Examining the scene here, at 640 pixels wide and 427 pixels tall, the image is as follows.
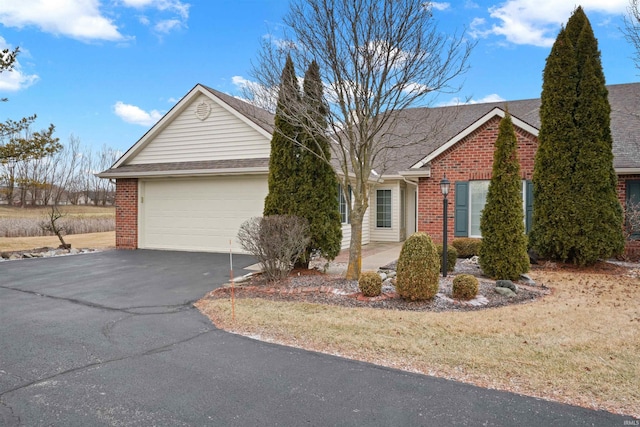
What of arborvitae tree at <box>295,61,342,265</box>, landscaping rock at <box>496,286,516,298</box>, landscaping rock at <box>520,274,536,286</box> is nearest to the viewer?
landscaping rock at <box>496,286,516,298</box>

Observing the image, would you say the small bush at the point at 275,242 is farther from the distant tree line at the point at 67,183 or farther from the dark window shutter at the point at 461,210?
the distant tree line at the point at 67,183

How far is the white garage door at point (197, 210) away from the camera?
1345 centimetres

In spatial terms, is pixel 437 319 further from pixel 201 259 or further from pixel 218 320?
pixel 201 259

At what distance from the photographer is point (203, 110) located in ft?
47.1

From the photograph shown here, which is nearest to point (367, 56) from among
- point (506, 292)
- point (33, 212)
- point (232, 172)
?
point (506, 292)

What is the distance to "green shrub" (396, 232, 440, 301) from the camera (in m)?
6.86

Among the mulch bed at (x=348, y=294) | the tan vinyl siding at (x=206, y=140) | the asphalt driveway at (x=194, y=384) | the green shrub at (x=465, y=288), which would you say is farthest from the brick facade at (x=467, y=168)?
the asphalt driveway at (x=194, y=384)

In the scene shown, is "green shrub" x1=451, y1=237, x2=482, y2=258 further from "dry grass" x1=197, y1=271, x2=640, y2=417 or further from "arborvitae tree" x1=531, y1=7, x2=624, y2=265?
"dry grass" x1=197, y1=271, x2=640, y2=417

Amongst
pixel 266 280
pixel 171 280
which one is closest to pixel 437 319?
pixel 266 280

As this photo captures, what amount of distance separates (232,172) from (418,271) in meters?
7.71

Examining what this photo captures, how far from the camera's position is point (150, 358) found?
4586 mm

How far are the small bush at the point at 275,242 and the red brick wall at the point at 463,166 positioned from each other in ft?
19.5

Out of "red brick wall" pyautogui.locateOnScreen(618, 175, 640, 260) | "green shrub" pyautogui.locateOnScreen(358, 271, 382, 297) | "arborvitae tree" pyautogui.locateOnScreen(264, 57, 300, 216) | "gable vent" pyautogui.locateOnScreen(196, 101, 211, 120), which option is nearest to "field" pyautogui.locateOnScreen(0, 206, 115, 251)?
"gable vent" pyautogui.locateOnScreen(196, 101, 211, 120)

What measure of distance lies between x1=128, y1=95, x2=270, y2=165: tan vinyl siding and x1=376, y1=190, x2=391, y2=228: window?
5.26 metres
